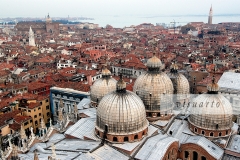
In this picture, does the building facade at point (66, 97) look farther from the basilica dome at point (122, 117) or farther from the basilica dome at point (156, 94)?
the basilica dome at point (122, 117)

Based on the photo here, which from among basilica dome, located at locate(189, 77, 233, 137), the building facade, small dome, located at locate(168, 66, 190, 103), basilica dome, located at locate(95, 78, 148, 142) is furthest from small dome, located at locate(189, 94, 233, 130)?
→ the building facade

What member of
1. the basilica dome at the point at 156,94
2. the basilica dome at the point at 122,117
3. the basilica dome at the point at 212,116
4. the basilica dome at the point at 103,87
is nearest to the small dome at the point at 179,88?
the basilica dome at the point at 156,94

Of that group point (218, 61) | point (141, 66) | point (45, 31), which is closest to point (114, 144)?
point (141, 66)

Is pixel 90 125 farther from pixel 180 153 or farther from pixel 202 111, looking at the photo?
pixel 202 111

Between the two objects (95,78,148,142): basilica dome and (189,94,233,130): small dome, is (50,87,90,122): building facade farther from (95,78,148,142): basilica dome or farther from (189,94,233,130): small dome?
(189,94,233,130): small dome

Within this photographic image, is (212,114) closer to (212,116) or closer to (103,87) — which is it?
(212,116)

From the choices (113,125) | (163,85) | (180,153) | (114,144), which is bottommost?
(180,153)

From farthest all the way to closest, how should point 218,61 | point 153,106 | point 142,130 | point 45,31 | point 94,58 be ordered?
point 45,31 < point 94,58 < point 218,61 < point 153,106 < point 142,130
